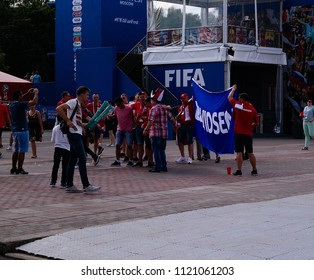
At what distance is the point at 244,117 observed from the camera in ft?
51.0

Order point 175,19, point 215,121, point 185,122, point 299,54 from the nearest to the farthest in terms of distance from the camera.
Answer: point 215,121, point 185,122, point 175,19, point 299,54

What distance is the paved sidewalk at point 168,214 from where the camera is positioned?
7523 millimetres

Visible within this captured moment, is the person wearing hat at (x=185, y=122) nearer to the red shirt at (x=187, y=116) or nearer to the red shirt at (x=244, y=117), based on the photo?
the red shirt at (x=187, y=116)

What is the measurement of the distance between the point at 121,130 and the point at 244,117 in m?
3.62

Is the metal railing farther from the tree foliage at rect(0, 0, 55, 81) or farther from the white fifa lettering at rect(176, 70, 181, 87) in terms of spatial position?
the tree foliage at rect(0, 0, 55, 81)

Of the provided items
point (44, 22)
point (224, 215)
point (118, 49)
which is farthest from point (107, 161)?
point (44, 22)

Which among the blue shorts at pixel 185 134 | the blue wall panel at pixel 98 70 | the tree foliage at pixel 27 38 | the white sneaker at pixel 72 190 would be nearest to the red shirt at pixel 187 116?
the blue shorts at pixel 185 134

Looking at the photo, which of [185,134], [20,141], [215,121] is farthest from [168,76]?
[20,141]

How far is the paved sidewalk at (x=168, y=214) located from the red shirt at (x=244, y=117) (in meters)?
1.05

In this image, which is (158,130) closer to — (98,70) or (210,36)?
(210,36)

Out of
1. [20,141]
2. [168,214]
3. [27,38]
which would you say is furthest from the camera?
[27,38]

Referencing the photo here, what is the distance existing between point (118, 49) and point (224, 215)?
95.1 ft

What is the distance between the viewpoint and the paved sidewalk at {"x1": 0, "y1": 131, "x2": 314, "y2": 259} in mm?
A: 7523

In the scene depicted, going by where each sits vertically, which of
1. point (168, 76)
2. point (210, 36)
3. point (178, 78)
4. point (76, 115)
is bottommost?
point (76, 115)
